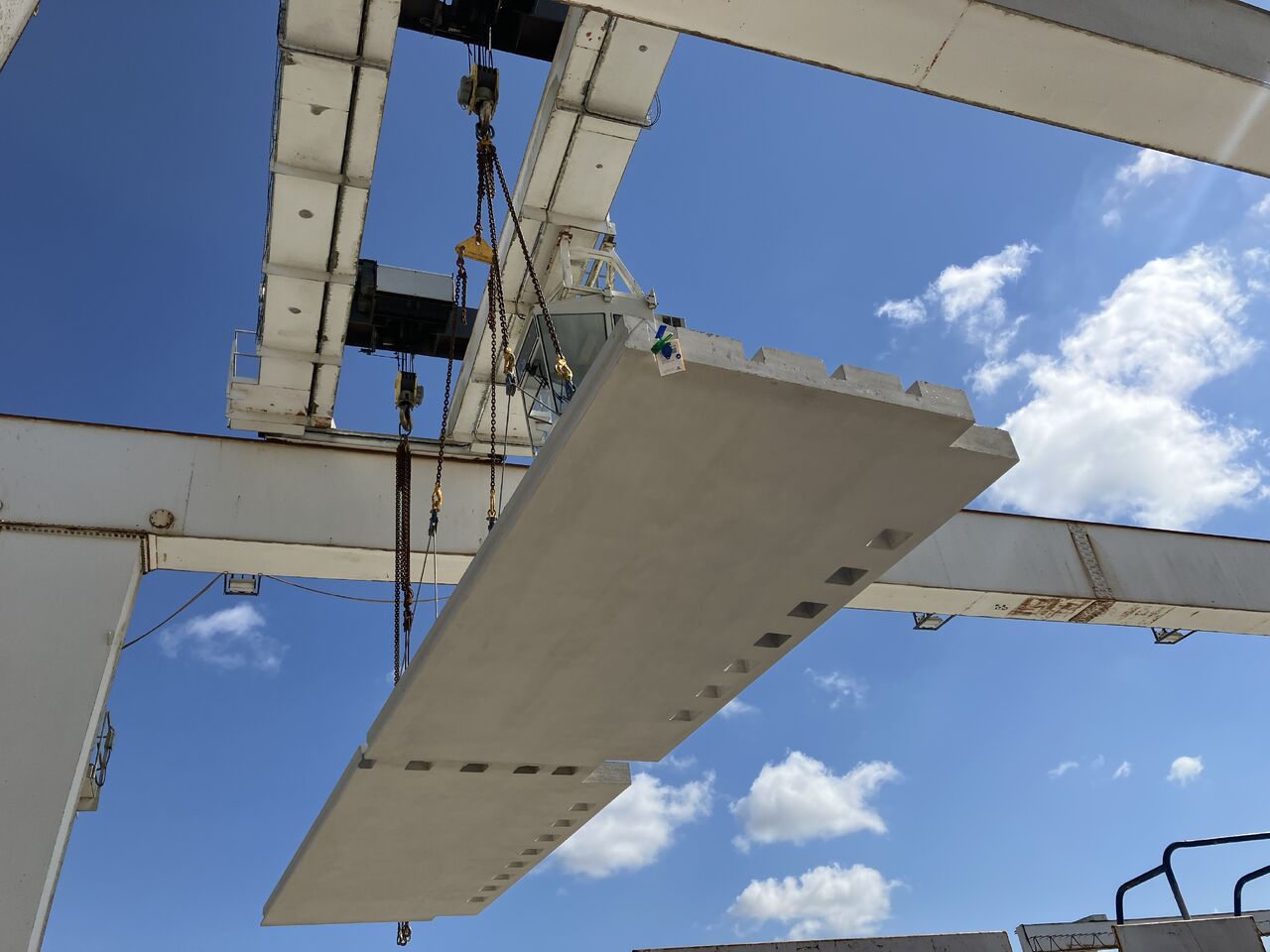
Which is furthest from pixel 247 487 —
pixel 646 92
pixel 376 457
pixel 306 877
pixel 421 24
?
pixel 646 92

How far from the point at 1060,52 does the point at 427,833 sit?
24.6ft

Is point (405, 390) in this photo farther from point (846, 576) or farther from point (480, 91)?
point (846, 576)

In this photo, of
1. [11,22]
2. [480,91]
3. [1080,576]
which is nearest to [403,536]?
[480,91]

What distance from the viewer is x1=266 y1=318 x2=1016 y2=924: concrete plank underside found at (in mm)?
3826

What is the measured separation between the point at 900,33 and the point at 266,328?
20.7ft

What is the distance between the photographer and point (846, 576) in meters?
5.09

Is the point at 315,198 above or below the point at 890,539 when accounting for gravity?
above

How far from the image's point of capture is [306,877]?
26.8 ft

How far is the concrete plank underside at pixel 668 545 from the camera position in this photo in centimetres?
383

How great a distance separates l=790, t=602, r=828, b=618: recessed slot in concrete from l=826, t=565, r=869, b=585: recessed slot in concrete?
25cm

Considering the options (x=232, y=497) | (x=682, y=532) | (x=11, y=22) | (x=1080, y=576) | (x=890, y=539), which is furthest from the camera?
(x=1080, y=576)

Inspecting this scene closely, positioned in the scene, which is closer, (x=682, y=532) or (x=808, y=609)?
(x=682, y=532)

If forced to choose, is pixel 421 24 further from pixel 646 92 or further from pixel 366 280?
pixel 366 280

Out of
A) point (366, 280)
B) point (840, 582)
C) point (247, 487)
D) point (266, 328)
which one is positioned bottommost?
point (840, 582)
